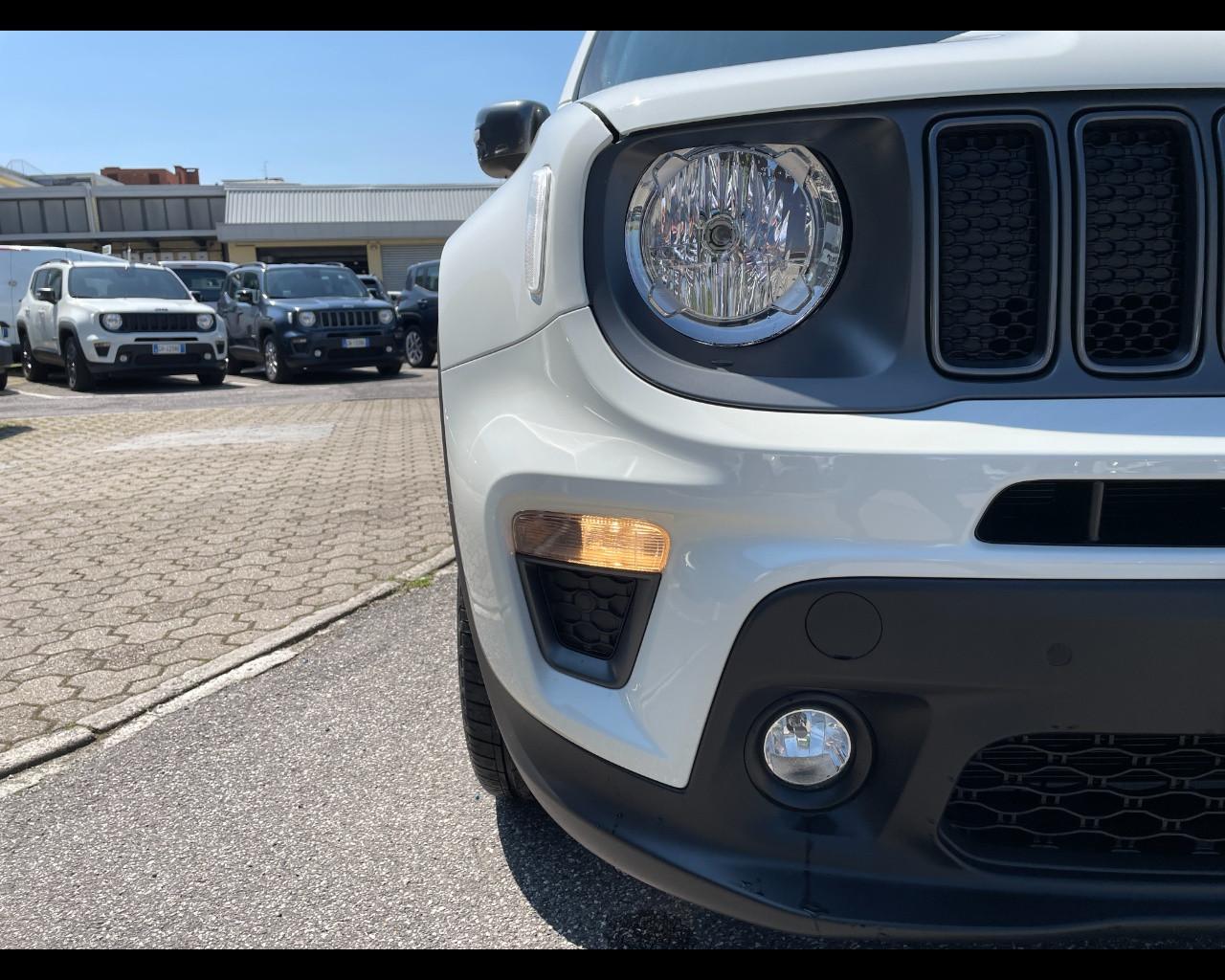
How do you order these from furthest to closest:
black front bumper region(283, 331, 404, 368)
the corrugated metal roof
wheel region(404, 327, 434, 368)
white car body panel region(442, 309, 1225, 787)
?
the corrugated metal roof
wheel region(404, 327, 434, 368)
black front bumper region(283, 331, 404, 368)
white car body panel region(442, 309, 1225, 787)

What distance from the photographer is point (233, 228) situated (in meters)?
35.2

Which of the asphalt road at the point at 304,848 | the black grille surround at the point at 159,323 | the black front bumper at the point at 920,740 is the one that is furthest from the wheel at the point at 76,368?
the black front bumper at the point at 920,740

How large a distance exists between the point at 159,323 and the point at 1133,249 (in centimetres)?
1335

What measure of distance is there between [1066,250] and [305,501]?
4.80 m

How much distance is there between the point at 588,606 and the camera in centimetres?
139

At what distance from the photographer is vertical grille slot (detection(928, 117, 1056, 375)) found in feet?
4.09

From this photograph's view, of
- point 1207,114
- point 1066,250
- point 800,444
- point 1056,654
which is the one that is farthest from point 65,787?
point 1207,114

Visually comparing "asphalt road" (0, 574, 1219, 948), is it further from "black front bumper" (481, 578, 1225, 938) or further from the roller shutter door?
the roller shutter door

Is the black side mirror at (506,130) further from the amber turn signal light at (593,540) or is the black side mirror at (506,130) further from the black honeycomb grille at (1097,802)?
the black honeycomb grille at (1097,802)

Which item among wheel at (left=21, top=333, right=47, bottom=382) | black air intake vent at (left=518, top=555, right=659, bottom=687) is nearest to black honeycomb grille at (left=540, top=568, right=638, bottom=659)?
black air intake vent at (left=518, top=555, right=659, bottom=687)

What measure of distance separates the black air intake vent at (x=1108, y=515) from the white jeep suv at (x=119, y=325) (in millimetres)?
13218

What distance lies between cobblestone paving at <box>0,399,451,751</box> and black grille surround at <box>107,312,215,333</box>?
181 inches
